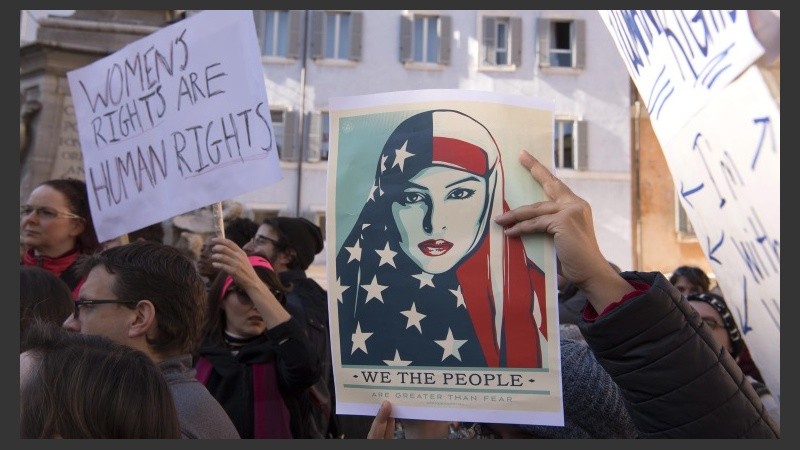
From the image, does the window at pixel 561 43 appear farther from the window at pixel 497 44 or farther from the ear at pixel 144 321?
the ear at pixel 144 321

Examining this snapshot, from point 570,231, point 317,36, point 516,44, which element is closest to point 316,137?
point 317,36

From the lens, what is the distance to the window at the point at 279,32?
80.0 ft

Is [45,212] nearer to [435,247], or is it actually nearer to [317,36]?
[435,247]

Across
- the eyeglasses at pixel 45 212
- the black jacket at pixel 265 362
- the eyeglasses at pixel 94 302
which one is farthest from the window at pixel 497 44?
the eyeglasses at pixel 94 302

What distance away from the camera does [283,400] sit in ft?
11.3

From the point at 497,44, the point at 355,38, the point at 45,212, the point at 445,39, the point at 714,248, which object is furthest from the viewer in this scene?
the point at 497,44

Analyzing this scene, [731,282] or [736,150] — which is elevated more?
[736,150]

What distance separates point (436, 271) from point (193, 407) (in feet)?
3.08

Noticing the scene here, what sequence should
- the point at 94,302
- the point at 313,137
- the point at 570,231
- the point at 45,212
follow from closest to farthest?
the point at 570,231 < the point at 94,302 < the point at 45,212 < the point at 313,137

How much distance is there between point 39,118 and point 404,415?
6237 mm

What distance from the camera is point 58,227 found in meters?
4.05

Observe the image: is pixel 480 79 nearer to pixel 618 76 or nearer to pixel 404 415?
pixel 618 76

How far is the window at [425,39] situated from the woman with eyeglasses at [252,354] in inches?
840

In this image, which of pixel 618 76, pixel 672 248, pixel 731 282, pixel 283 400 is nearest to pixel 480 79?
pixel 618 76
